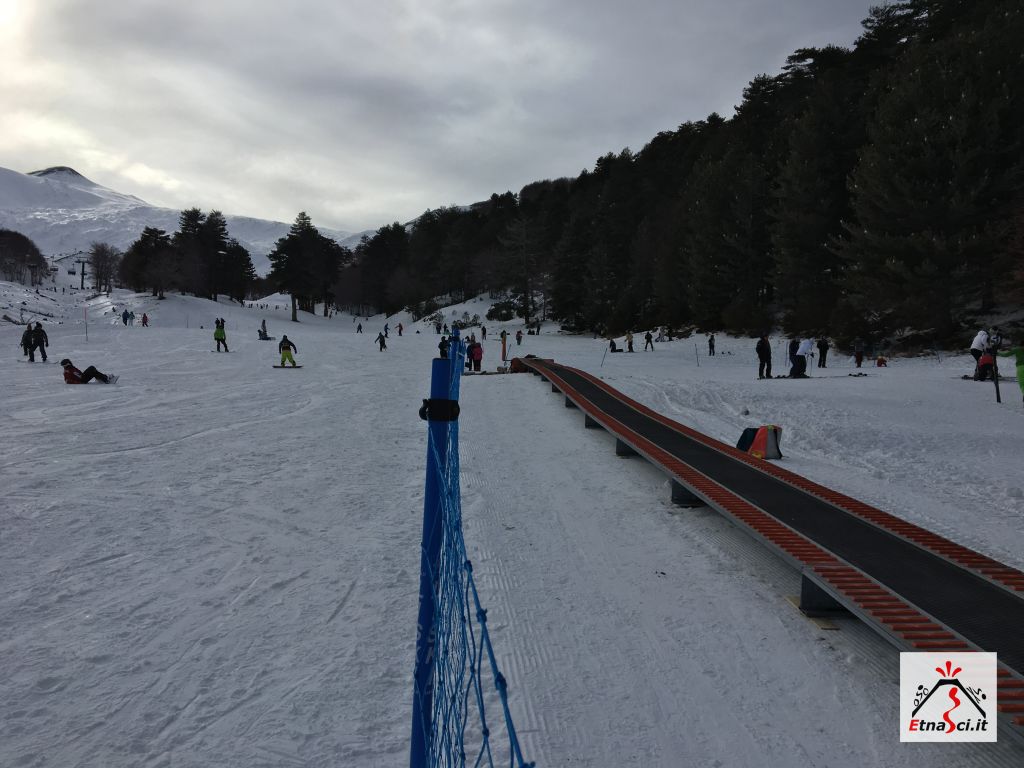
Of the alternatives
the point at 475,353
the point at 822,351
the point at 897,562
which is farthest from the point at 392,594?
the point at 822,351

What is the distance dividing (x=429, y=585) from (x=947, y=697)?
119 inches

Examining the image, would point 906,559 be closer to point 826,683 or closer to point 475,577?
point 826,683

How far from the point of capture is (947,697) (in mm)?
3270

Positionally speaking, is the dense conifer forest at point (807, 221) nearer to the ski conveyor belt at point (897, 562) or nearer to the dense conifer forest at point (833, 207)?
the dense conifer forest at point (833, 207)

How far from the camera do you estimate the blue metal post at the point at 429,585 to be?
266 centimetres

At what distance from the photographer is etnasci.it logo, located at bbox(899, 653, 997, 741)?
10.3 ft

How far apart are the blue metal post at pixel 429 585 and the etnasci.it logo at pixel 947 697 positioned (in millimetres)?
2597

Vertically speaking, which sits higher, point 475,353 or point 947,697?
point 475,353

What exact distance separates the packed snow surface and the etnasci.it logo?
10cm

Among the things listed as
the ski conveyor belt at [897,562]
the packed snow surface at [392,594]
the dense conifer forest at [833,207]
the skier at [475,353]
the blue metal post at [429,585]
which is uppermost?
the dense conifer forest at [833,207]

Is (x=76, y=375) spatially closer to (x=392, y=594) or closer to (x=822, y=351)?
(x=392, y=594)

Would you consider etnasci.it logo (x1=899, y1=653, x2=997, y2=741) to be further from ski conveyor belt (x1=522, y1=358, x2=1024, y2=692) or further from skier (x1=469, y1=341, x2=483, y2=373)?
skier (x1=469, y1=341, x2=483, y2=373)

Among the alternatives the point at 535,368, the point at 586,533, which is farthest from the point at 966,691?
the point at 535,368

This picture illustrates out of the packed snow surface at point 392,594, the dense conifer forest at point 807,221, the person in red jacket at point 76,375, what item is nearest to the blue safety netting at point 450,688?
the packed snow surface at point 392,594
